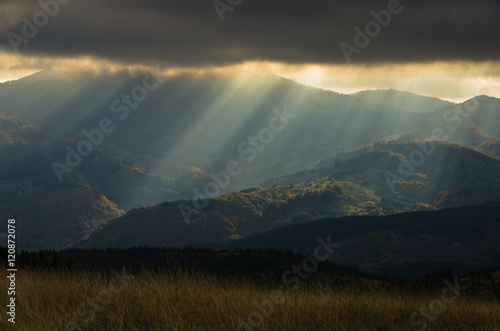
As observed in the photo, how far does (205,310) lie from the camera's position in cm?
1057

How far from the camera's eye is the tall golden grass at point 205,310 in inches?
401

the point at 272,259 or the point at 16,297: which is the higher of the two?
the point at 16,297

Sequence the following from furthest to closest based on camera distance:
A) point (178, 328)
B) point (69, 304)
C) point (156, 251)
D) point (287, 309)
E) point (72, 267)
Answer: point (156, 251) < point (72, 267) < point (69, 304) < point (287, 309) < point (178, 328)

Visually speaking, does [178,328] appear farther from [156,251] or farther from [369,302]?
[156,251]

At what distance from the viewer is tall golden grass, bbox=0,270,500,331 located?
1018 centimetres

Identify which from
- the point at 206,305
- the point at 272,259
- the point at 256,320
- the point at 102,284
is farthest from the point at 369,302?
the point at 272,259

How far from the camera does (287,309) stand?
34.8 feet

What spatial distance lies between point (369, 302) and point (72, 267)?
34.0 feet

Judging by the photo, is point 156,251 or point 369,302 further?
point 156,251

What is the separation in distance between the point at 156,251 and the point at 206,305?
10295 cm

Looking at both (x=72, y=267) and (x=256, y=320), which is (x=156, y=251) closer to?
(x=72, y=267)

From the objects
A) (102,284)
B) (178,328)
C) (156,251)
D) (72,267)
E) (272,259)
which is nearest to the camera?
(178,328)

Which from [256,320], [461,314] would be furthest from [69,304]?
[461,314]

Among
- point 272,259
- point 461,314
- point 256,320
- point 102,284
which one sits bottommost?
point 272,259
